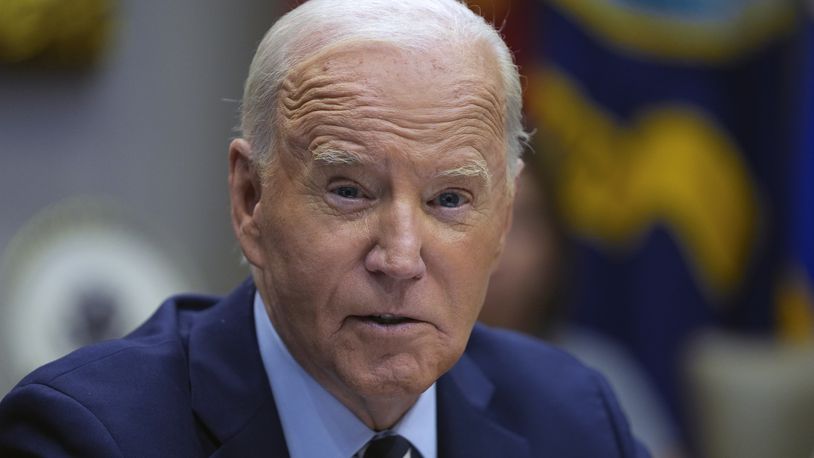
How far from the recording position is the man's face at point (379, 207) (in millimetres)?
1841

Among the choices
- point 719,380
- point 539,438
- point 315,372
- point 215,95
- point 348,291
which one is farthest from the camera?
point 719,380

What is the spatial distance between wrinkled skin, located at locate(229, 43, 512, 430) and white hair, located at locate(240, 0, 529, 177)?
2cm

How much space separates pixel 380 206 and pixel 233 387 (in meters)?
0.40

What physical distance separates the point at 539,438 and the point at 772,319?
3.00 m

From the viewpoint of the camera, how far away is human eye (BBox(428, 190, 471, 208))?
1901mm

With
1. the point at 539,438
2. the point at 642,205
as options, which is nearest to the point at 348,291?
the point at 539,438

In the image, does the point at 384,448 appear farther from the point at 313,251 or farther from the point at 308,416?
the point at 313,251

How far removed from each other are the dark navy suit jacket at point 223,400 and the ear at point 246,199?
0.17 meters

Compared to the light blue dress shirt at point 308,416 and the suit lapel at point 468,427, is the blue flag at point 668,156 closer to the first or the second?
the suit lapel at point 468,427

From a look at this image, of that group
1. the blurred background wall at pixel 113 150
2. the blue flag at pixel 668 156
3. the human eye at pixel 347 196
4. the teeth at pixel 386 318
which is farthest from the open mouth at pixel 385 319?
the blue flag at pixel 668 156

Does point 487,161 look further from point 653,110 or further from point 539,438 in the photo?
point 653,110

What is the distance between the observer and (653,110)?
4.83 meters

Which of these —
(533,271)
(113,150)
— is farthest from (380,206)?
(113,150)

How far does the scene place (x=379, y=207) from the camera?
6.10 feet
